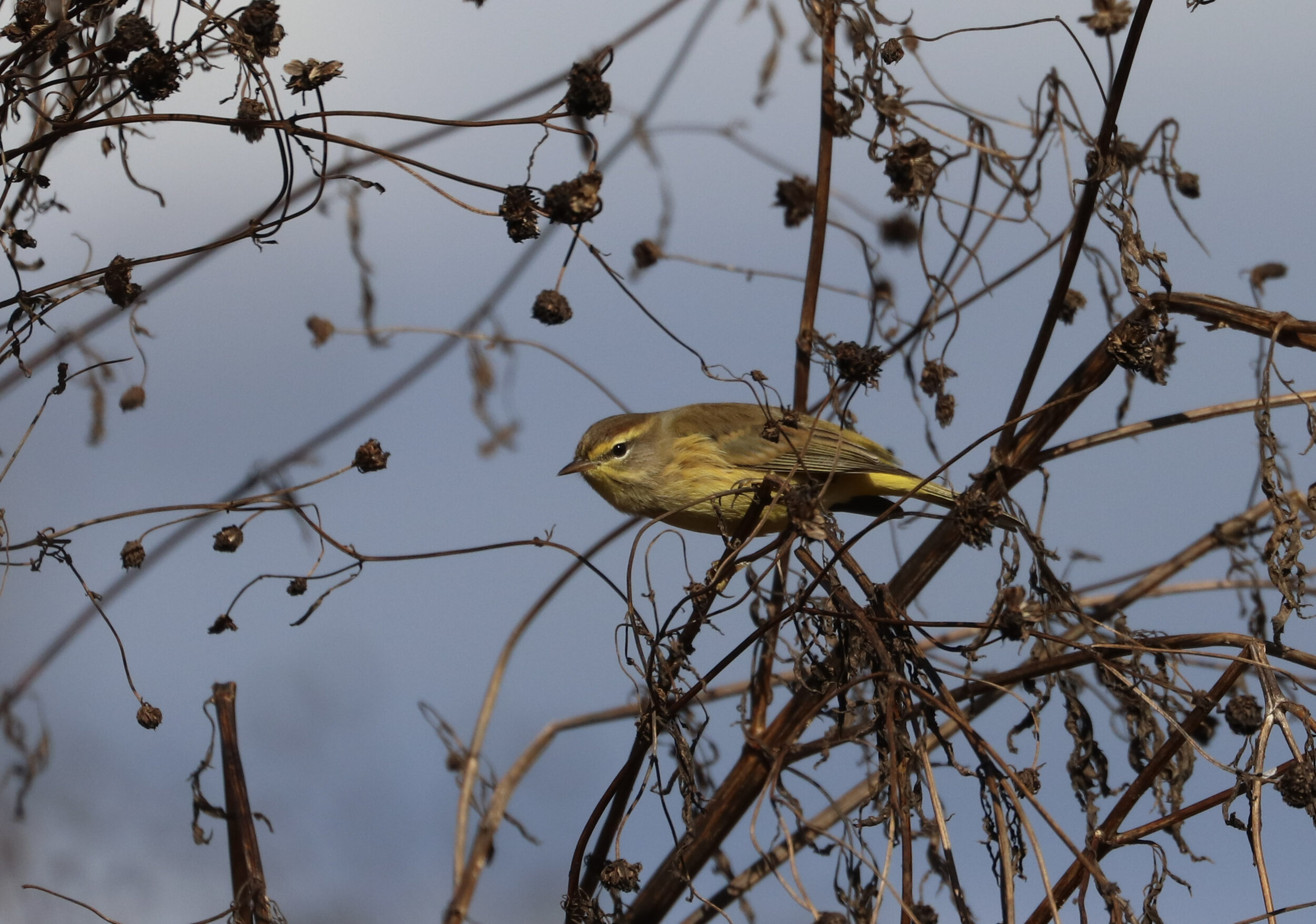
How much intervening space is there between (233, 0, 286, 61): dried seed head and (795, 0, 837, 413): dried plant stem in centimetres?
146

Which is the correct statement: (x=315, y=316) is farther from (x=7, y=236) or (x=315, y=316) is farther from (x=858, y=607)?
(x=858, y=607)

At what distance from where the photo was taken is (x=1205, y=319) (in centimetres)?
272

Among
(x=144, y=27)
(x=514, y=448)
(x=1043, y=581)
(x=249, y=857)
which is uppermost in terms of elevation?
(x=514, y=448)

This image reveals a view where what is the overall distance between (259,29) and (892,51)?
4.63 feet

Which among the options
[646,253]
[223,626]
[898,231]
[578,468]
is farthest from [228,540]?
[578,468]

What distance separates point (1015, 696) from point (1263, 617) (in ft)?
4.41

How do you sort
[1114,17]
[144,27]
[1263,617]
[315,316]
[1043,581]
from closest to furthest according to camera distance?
[144,27], [1043,581], [1114,17], [1263,617], [315,316]

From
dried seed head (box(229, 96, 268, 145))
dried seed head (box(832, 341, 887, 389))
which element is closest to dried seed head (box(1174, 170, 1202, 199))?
dried seed head (box(832, 341, 887, 389))

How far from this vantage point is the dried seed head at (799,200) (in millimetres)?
3504

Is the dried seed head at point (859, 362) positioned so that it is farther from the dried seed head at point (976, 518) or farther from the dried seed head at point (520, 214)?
the dried seed head at point (520, 214)

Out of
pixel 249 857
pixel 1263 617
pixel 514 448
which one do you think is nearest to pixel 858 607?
pixel 249 857

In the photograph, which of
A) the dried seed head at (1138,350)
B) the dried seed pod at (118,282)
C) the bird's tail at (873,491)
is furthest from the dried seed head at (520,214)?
the bird's tail at (873,491)

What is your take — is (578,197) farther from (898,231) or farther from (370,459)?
(898,231)

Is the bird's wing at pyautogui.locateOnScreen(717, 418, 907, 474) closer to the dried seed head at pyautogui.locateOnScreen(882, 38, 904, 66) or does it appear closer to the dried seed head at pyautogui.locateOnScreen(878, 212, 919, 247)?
the dried seed head at pyautogui.locateOnScreen(878, 212, 919, 247)
